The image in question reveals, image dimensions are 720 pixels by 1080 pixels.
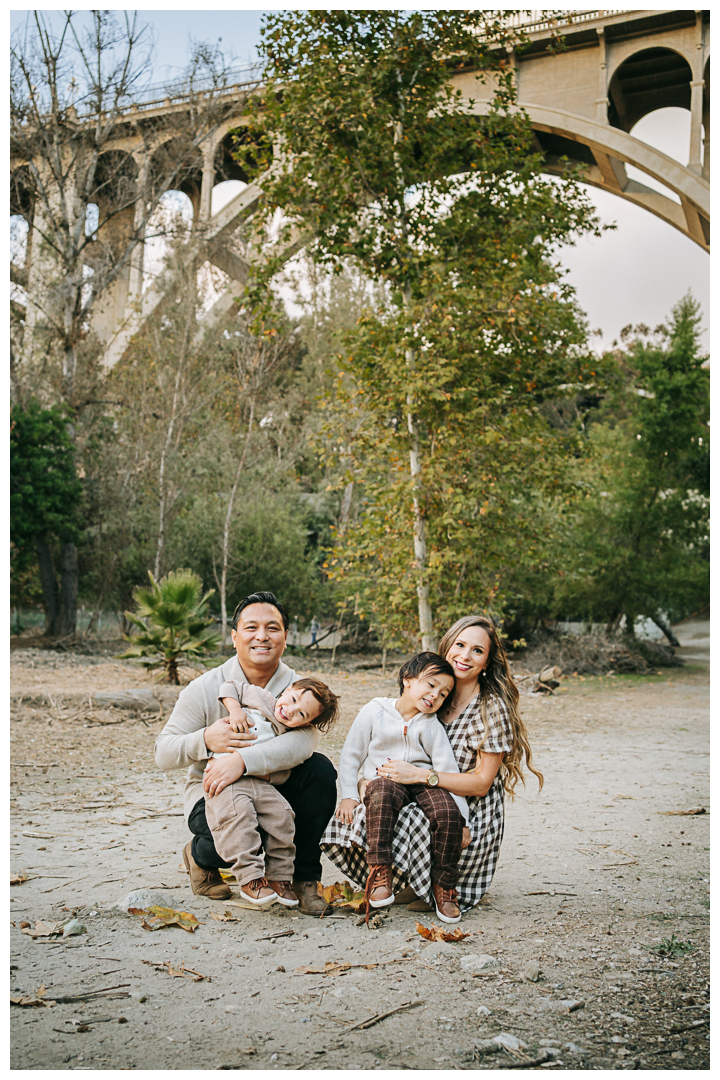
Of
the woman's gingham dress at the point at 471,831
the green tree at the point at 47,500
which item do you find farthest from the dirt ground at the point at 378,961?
the green tree at the point at 47,500

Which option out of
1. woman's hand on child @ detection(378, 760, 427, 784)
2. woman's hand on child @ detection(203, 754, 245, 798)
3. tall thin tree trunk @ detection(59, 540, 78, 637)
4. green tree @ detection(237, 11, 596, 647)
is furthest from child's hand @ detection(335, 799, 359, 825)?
tall thin tree trunk @ detection(59, 540, 78, 637)

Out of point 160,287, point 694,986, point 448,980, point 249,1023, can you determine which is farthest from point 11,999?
point 160,287

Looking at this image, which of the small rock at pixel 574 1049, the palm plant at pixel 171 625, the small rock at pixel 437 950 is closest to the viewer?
the small rock at pixel 574 1049

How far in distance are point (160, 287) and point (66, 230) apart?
226cm

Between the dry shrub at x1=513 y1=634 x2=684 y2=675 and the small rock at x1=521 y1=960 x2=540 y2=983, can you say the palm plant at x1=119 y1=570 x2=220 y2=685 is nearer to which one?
the dry shrub at x1=513 y1=634 x2=684 y2=675

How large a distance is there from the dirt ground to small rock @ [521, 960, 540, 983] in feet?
0.04

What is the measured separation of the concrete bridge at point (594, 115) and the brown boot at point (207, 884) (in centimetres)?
1269

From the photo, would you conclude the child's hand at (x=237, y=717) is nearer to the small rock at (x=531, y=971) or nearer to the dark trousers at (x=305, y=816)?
the dark trousers at (x=305, y=816)

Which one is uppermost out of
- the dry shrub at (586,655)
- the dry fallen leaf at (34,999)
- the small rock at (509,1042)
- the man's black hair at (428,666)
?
the man's black hair at (428,666)

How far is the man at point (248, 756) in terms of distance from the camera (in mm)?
2494

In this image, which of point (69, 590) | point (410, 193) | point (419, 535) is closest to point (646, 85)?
point (410, 193)

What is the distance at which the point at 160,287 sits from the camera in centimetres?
1571

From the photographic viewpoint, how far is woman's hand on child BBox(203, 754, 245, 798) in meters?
2.44

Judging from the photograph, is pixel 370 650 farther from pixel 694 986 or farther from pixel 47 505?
pixel 694 986
